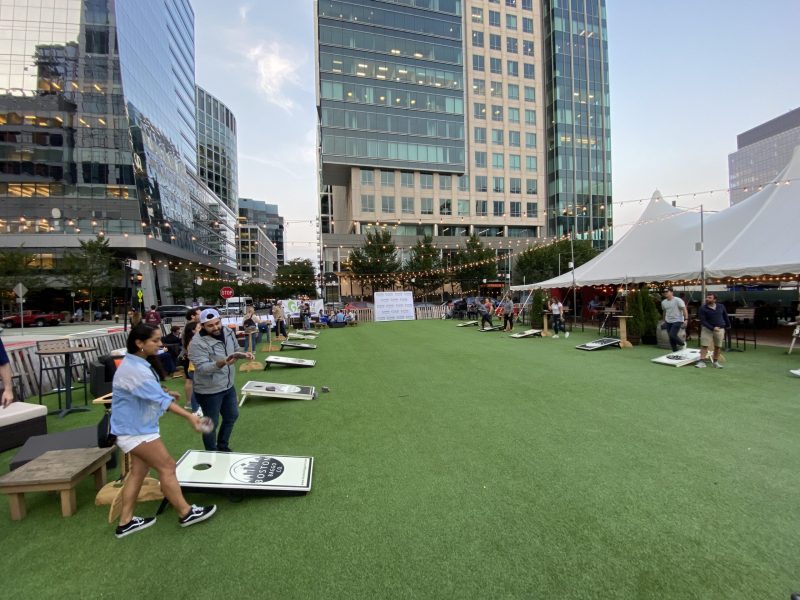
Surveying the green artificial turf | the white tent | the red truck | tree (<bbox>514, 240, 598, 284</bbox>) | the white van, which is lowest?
the green artificial turf

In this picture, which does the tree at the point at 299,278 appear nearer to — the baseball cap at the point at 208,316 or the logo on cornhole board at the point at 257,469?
the baseball cap at the point at 208,316

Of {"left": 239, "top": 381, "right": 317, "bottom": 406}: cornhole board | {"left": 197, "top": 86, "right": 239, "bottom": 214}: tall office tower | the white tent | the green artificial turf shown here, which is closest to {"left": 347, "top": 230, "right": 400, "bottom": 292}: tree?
the white tent

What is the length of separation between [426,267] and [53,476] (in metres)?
38.2

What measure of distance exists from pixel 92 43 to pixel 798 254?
57.5 m

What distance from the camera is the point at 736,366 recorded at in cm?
846

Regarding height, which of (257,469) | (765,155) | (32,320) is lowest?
(257,469)

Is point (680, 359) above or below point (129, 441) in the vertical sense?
below

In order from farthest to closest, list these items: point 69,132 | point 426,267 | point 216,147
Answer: point 216,147
point 426,267
point 69,132

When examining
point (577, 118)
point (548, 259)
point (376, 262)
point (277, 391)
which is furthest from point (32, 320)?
point (577, 118)

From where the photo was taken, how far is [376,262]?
130 ft

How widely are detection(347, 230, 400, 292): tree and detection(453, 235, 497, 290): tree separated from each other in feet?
23.6

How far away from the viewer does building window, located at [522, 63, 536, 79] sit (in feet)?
183

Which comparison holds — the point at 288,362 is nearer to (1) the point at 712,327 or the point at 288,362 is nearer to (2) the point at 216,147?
(1) the point at 712,327

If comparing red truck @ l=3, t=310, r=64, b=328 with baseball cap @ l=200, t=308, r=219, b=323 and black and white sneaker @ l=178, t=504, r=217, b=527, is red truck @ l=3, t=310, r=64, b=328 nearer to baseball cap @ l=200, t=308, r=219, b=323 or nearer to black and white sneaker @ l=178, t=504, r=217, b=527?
baseball cap @ l=200, t=308, r=219, b=323
